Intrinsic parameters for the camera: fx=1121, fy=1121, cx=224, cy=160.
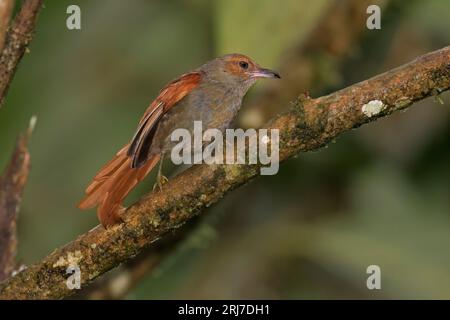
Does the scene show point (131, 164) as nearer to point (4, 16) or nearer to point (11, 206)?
point (11, 206)

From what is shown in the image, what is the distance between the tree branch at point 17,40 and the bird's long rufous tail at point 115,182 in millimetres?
629

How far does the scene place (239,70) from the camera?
615cm

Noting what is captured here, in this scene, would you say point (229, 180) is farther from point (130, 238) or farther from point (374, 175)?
point (374, 175)

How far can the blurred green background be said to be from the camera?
7.35 meters

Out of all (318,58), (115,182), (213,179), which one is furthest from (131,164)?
(318,58)

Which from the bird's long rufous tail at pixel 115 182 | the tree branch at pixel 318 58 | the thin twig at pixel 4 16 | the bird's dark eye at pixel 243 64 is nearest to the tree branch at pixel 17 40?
the thin twig at pixel 4 16

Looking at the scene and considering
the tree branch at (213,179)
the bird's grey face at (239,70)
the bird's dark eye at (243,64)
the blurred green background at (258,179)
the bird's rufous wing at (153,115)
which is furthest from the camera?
the blurred green background at (258,179)

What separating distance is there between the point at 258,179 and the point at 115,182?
315 cm

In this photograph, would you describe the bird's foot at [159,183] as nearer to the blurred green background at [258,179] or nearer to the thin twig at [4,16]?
the thin twig at [4,16]

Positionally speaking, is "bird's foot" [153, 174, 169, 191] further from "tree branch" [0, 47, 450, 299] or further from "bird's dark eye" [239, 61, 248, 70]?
"bird's dark eye" [239, 61, 248, 70]

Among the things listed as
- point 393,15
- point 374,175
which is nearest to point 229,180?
point 393,15

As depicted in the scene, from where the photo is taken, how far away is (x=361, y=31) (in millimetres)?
6695

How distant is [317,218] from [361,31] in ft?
6.88

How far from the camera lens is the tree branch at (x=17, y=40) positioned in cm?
475
